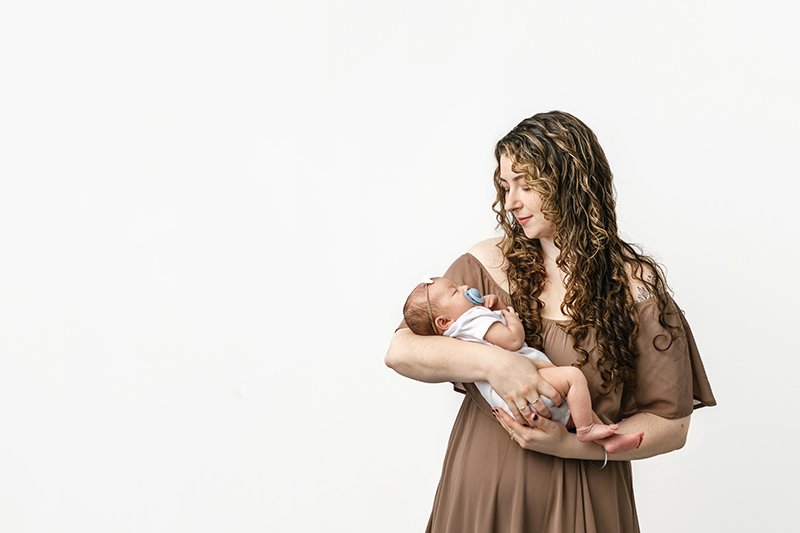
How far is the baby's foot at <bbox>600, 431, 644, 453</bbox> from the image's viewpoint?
97.3 inches

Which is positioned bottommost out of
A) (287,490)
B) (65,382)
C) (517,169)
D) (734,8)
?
(287,490)

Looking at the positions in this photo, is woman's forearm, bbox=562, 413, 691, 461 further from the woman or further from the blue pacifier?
the blue pacifier

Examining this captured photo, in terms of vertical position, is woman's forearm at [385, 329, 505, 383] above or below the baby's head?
below

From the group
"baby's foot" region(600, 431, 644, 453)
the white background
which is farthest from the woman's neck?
the white background

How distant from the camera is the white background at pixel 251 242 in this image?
4133 millimetres

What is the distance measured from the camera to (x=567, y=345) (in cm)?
257

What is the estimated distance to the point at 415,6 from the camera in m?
4.21

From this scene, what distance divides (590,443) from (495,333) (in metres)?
0.33

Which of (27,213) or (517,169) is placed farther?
(27,213)

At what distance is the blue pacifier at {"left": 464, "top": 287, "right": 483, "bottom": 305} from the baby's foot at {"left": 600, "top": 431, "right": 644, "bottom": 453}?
0.42m

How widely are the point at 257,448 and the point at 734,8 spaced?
2427 millimetres

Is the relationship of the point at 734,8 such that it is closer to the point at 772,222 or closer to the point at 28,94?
the point at 772,222

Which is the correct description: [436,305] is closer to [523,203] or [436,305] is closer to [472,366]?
[472,366]

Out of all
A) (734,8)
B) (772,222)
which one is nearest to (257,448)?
(772,222)
